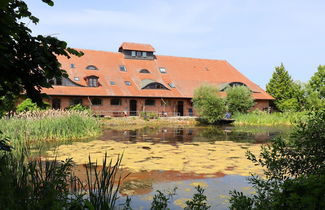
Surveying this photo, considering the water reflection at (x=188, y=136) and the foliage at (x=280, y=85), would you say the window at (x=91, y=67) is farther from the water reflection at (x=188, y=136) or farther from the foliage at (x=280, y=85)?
the foliage at (x=280, y=85)

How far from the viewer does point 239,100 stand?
3159 cm

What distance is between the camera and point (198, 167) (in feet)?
31.7

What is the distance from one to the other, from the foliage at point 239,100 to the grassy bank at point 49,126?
18.0 metres

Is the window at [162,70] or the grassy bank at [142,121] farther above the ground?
the window at [162,70]

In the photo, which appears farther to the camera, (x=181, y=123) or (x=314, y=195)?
(x=181, y=123)

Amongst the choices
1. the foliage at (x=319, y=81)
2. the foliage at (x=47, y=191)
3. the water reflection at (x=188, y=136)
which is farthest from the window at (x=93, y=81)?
the foliage at (x=319, y=81)

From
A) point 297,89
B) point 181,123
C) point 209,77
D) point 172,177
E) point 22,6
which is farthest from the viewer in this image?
point 297,89

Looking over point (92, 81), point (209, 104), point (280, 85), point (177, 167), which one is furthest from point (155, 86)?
point (177, 167)

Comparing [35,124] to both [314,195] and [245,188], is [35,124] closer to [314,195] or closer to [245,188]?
[245,188]

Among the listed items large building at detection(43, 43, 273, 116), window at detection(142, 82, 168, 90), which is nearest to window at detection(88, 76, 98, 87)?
large building at detection(43, 43, 273, 116)

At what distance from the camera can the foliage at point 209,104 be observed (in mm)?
29375

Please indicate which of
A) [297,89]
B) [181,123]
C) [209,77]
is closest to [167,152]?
[181,123]

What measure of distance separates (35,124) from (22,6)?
474 inches

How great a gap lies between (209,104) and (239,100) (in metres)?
4.27
